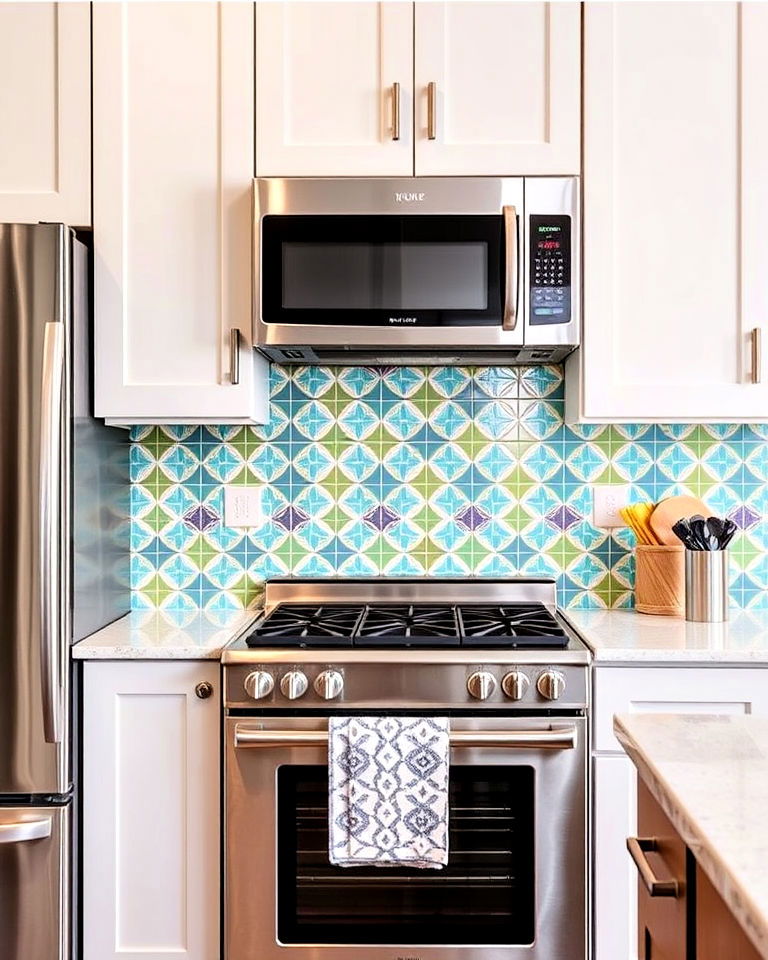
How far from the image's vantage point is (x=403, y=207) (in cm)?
201

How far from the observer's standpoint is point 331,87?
2.04 meters

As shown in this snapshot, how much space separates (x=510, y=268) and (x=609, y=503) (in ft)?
2.55

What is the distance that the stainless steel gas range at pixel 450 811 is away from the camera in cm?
177

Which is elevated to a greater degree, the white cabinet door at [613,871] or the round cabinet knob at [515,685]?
the round cabinet knob at [515,685]

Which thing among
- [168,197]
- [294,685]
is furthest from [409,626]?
[168,197]

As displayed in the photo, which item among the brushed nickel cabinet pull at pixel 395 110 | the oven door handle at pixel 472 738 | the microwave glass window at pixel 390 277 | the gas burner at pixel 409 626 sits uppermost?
the brushed nickel cabinet pull at pixel 395 110

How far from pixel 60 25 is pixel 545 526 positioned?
1.82 m

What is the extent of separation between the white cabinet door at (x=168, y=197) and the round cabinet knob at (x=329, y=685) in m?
0.76

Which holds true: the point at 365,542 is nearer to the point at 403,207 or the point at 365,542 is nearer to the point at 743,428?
the point at 403,207

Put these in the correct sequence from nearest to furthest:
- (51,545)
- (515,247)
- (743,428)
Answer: (51,545)
(515,247)
(743,428)

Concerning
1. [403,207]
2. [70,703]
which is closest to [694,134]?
[403,207]

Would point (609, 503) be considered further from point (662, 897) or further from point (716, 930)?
point (716, 930)

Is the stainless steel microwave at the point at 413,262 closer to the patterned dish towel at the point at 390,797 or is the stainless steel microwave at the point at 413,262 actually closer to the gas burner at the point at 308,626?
the gas burner at the point at 308,626

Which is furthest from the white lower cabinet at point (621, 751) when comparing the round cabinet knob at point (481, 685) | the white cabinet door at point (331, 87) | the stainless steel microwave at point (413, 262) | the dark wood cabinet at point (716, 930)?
the white cabinet door at point (331, 87)
